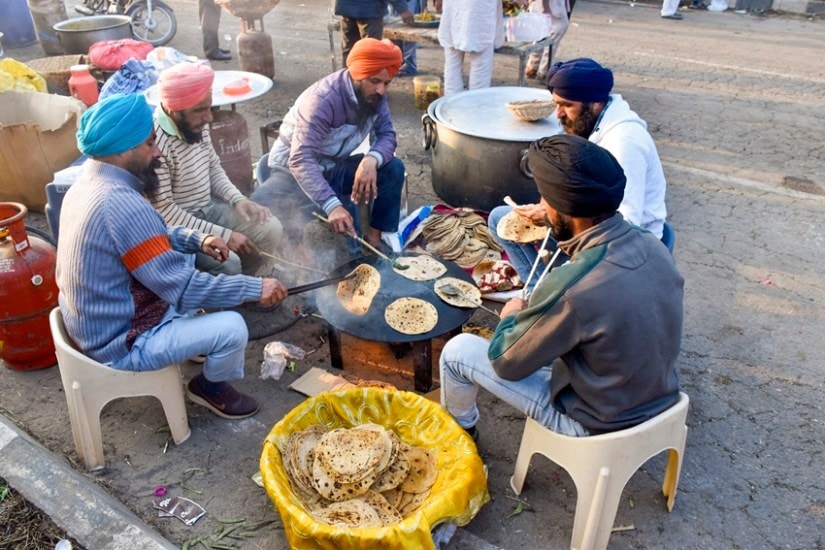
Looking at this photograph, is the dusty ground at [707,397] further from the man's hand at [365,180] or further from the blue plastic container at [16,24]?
the blue plastic container at [16,24]

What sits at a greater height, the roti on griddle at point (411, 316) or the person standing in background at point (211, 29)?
the person standing in background at point (211, 29)

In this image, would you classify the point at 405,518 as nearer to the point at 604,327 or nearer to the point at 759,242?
the point at 604,327

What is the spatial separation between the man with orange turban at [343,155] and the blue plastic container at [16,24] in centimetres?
896

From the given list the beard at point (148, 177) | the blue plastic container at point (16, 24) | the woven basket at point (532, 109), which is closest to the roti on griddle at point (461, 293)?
the beard at point (148, 177)

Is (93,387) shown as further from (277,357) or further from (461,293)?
(461,293)

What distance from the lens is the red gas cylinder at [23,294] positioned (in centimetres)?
357

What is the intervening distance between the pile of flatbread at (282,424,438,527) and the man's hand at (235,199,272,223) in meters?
1.80

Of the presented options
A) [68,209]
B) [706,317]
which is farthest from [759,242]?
[68,209]

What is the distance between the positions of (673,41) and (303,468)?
1045cm

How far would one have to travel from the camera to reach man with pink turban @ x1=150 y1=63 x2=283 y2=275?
12.1ft

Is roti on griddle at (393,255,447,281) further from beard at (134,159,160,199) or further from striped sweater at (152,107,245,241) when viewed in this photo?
beard at (134,159,160,199)

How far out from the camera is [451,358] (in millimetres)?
2924

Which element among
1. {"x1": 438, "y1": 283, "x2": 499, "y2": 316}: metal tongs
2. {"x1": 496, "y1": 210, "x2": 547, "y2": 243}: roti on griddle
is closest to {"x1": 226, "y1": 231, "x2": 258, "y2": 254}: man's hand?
{"x1": 438, "y1": 283, "x2": 499, "y2": 316}: metal tongs

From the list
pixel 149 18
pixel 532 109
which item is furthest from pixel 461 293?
pixel 149 18
